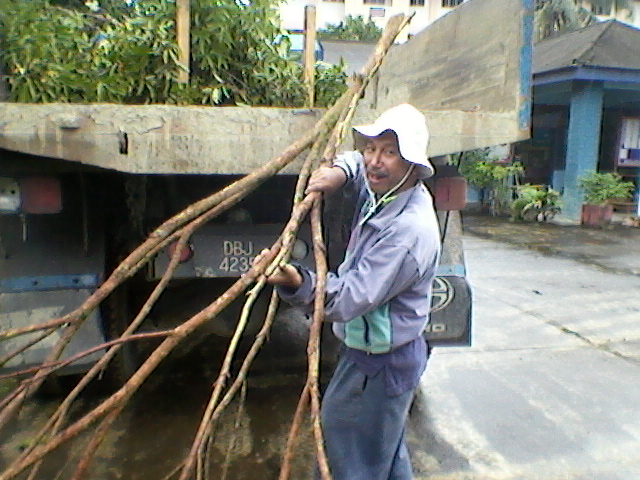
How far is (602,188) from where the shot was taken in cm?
1062

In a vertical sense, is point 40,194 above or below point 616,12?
below

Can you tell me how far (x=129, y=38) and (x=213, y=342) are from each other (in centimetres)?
201

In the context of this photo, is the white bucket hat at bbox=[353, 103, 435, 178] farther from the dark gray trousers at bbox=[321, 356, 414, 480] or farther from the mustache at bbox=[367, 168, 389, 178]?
the dark gray trousers at bbox=[321, 356, 414, 480]

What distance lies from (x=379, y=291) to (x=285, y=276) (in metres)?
0.27

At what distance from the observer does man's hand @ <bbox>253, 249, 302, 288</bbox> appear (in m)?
1.55

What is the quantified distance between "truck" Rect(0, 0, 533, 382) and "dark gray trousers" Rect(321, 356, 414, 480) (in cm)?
75

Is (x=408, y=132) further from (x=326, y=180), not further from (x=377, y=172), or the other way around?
(x=326, y=180)

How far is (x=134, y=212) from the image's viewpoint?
2.65 meters

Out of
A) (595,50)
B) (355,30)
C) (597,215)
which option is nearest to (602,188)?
(597,215)

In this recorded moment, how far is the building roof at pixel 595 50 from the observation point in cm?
1112

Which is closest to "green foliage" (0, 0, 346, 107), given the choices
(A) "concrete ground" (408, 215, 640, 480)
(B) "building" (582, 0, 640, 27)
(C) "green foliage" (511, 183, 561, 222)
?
(A) "concrete ground" (408, 215, 640, 480)

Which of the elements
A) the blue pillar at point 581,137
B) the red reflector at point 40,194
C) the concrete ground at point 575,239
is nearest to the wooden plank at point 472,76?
the red reflector at point 40,194

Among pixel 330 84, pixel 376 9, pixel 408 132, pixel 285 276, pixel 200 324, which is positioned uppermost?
pixel 376 9

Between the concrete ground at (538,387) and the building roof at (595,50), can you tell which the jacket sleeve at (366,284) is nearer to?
the concrete ground at (538,387)
